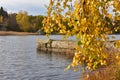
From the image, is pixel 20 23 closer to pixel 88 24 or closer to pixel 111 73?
pixel 111 73

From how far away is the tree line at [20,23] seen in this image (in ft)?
540

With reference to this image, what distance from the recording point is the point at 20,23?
6531 inches

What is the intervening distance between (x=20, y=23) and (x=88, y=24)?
164065 millimetres

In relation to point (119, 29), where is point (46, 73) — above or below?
below

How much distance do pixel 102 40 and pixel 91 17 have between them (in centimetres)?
27

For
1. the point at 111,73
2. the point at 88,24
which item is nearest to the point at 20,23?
the point at 111,73

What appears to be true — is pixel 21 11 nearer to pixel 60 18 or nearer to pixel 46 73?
pixel 46 73

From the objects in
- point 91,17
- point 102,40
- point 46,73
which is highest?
point 91,17

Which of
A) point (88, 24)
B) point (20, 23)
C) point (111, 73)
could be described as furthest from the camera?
point (20, 23)

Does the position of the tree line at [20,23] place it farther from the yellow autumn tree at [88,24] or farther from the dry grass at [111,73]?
the yellow autumn tree at [88,24]

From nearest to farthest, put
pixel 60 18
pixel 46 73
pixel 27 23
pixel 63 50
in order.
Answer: pixel 60 18 < pixel 46 73 < pixel 63 50 < pixel 27 23

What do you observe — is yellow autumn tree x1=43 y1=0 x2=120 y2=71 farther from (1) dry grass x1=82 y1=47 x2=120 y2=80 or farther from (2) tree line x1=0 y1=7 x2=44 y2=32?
(2) tree line x1=0 y1=7 x2=44 y2=32

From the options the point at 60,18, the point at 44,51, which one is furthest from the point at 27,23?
the point at 60,18

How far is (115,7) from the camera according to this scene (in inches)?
134
